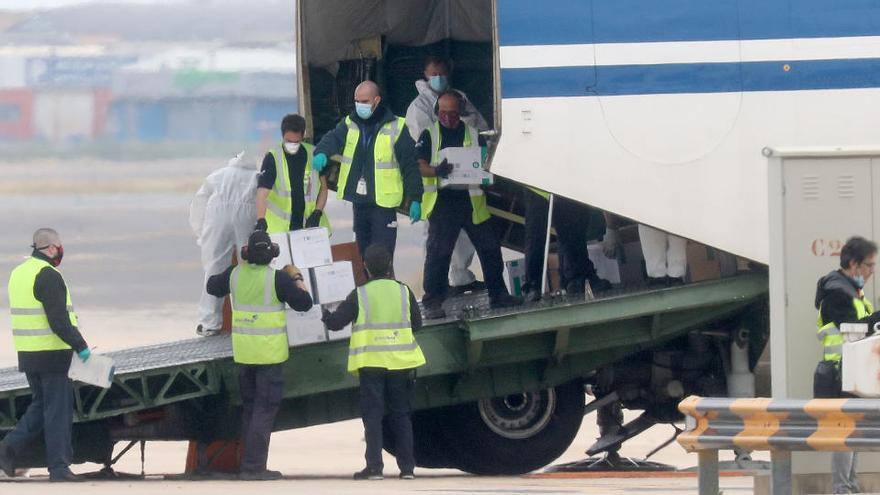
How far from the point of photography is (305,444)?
18.0m

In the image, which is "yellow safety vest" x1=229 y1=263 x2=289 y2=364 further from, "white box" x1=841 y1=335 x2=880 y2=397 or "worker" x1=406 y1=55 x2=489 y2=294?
"white box" x1=841 y1=335 x2=880 y2=397

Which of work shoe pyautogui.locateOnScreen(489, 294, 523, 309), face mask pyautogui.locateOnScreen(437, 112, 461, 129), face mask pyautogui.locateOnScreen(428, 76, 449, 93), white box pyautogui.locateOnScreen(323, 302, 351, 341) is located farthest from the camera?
face mask pyautogui.locateOnScreen(428, 76, 449, 93)

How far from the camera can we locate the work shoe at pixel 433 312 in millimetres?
13383

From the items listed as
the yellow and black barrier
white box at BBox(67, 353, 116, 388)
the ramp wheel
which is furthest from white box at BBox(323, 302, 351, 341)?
the yellow and black barrier

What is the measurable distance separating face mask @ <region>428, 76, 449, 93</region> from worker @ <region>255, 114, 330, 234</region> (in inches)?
45.9

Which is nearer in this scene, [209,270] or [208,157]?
[209,270]

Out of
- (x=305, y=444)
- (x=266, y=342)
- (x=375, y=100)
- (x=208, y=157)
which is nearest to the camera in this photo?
(x=266, y=342)

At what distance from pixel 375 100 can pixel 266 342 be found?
77.1 inches

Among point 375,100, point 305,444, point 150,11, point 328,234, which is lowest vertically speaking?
point 305,444

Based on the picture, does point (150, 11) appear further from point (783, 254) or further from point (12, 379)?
point (783, 254)

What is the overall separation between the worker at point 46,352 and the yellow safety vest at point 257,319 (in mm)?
997

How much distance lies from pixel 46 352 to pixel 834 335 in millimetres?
4955


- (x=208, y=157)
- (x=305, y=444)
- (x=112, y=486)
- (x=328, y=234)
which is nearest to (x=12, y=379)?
(x=112, y=486)

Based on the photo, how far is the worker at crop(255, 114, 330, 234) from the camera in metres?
13.0
